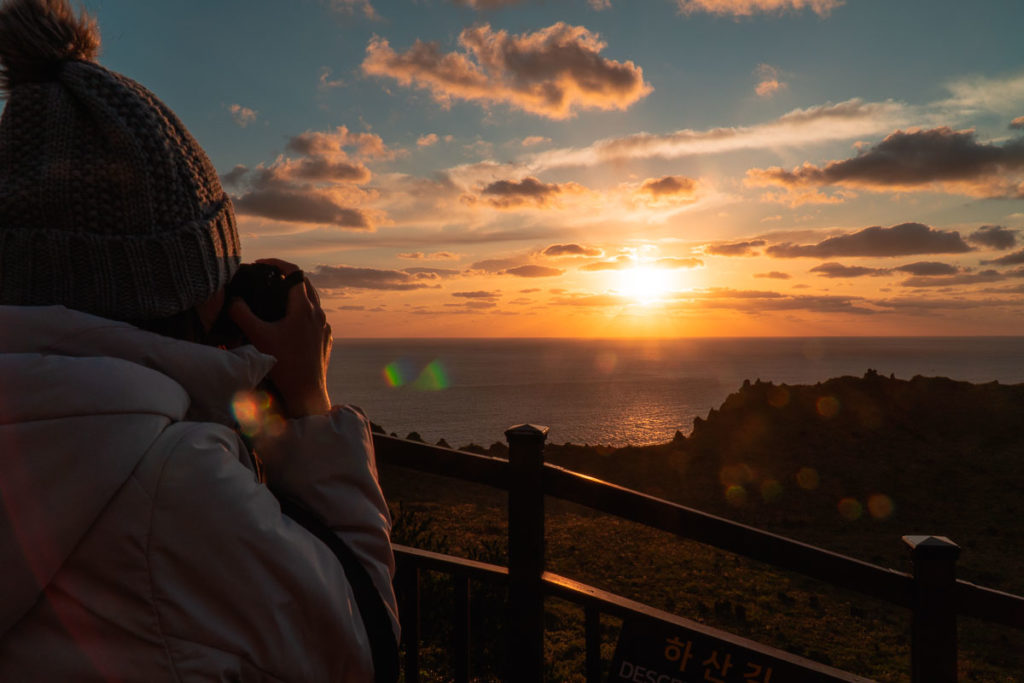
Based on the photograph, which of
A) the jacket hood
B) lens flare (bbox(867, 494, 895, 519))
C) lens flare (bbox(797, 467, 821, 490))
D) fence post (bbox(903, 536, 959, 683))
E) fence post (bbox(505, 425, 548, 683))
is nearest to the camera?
the jacket hood

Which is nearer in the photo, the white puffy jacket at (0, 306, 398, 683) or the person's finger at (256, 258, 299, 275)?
the white puffy jacket at (0, 306, 398, 683)

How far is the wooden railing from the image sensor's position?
8.77ft

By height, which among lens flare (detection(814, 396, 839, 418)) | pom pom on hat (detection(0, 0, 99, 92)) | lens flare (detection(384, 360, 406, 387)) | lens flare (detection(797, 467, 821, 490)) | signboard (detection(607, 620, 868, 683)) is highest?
pom pom on hat (detection(0, 0, 99, 92))

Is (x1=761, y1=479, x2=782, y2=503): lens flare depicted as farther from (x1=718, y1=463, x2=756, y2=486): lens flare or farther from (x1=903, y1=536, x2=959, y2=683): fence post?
(x1=903, y1=536, x2=959, y2=683): fence post

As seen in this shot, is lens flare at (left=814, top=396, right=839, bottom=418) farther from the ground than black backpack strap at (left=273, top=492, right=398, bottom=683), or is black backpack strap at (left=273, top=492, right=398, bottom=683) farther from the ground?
black backpack strap at (left=273, top=492, right=398, bottom=683)

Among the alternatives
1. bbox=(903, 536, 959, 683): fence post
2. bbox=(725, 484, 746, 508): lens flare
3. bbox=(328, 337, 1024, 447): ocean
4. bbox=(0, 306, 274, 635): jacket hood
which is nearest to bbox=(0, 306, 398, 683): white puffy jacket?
bbox=(0, 306, 274, 635): jacket hood

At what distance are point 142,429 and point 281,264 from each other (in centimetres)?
60

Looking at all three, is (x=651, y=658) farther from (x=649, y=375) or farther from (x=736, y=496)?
(x=649, y=375)

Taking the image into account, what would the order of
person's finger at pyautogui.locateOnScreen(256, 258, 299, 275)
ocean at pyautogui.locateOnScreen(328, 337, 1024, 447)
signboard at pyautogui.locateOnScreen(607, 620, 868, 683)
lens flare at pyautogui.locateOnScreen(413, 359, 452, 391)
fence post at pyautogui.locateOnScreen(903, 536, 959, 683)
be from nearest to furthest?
person's finger at pyautogui.locateOnScreen(256, 258, 299, 275) → fence post at pyautogui.locateOnScreen(903, 536, 959, 683) → signboard at pyautogui.locateOnScreen(607, 620, 868, 683) → ocean at pyautogui.locateOnScreen(328, 337, 1024, 447) → lens flare at pyautogui.locateOnScreen(413, 359, 452, 391)

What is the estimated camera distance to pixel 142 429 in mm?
852

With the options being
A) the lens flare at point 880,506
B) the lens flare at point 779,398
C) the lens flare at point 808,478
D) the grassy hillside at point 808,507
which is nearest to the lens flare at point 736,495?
the grassy hillside at point 808,507

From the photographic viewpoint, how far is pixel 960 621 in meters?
11.3

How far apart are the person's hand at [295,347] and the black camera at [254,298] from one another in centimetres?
2

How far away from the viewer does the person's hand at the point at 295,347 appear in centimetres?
125
